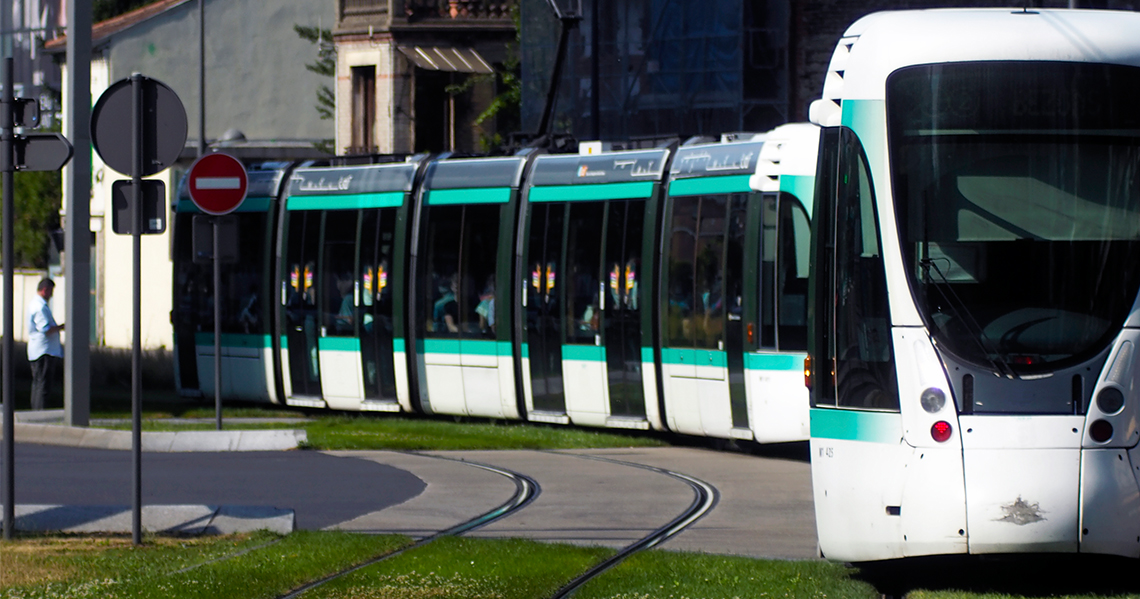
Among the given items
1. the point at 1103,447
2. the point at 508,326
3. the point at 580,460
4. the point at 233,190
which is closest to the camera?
the point at 1103,447

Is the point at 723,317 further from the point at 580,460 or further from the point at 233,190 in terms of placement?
the point at 233,190

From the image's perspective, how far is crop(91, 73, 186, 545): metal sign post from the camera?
10227 millimetres

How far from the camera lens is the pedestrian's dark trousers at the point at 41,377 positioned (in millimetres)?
20000

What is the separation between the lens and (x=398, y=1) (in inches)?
1566

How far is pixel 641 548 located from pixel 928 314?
115 inches

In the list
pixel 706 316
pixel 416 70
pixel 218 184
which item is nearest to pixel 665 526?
pixel 706 316

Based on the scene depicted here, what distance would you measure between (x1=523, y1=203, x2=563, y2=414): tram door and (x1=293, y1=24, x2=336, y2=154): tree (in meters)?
25.8

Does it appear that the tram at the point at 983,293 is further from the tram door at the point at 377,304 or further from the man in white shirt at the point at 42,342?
the man in white shirt at the point at 42,342

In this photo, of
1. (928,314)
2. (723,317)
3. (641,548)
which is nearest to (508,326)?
(723,317)

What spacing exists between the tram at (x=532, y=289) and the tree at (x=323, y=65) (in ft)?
71.5

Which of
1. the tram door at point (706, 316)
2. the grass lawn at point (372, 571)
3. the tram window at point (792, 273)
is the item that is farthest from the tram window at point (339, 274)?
the grass lawn at point (372, 571)

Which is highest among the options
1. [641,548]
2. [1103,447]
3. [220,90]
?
[220,90]

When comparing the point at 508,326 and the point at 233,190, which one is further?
the point at 508,326

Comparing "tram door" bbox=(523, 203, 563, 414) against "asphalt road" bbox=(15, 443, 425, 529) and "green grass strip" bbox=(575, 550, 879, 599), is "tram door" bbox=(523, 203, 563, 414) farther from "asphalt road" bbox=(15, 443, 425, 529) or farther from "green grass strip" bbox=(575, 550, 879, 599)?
"green grass strip" bbox=(575, 550, 879, 599)
